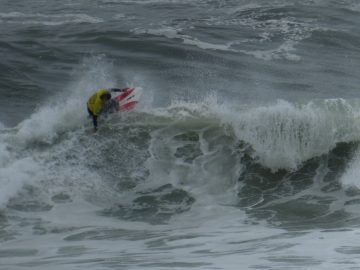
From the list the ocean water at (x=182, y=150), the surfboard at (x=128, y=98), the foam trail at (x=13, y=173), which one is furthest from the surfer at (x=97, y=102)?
the foam trail at (x=13, y=173)

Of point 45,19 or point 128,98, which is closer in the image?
point 128,98

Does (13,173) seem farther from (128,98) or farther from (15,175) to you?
(128,98)

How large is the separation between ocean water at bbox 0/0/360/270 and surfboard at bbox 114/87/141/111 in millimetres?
290

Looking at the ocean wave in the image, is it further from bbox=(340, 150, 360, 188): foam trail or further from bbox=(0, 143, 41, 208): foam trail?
bbox=(340, 150, 360, 188): foam trail

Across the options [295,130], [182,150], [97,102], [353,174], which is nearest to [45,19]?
[97,102]

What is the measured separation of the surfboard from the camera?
16.2m

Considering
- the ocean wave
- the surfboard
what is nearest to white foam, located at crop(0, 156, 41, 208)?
the surfboard

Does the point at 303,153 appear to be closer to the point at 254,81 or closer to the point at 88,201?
the point at 88,201

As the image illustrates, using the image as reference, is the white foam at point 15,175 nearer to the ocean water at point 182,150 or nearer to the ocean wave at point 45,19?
the ocean water at point 182,150

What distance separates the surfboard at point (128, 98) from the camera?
1619 cm

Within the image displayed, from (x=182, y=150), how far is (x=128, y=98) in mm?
2525

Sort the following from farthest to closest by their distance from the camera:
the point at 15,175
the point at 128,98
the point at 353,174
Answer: the point at 128,98
the point at 353,174
the point at 15,175

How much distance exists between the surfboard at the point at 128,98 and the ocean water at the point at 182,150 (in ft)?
0.95

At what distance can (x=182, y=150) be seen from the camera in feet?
47.6
